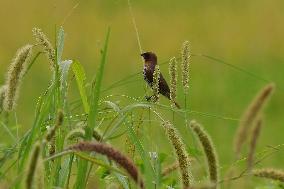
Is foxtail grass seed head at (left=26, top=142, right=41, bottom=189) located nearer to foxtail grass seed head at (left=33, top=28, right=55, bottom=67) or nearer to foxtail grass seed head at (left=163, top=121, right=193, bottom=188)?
foxtail grass seed head at (left=163, top=121, right=193, bottom=188)

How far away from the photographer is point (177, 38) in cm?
1491

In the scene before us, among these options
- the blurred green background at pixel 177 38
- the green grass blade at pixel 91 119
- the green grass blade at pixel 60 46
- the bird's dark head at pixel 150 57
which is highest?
the blurred green background at pixel 177 38

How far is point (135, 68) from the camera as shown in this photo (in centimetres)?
1323

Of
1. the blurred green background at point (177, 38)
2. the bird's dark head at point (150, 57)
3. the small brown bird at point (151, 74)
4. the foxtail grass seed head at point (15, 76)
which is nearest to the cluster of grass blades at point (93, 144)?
the foxtail grass seed head at point (15, 76)

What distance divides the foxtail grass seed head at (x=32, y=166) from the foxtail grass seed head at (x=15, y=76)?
550 millimetres

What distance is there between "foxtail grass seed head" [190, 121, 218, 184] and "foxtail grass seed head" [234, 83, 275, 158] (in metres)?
0.12

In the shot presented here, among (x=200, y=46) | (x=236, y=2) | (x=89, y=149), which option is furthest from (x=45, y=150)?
(x=236, y=2)

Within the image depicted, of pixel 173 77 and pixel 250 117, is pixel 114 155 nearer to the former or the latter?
pixel 250 117

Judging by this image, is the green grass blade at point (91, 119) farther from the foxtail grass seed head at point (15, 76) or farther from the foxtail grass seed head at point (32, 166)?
the foxtail grass seed head at point (32, 166)

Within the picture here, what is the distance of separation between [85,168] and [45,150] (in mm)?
274

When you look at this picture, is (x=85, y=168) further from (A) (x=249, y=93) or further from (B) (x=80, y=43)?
(B) (x=80, y=43)

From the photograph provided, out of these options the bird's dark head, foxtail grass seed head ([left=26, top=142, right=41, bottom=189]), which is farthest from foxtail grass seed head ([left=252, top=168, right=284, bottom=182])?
the bird's dark head

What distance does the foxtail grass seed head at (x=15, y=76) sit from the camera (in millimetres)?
2328

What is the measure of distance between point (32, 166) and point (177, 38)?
13.2 m
